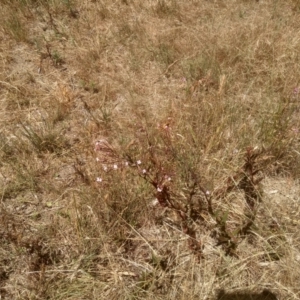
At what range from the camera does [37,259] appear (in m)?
1.93

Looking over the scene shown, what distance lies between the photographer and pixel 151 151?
2.26m

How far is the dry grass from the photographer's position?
1.91 meters

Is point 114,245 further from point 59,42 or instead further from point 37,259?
point 59,42

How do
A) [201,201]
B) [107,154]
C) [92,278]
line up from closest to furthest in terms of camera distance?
[92,278] → [201,201] → [107,154]

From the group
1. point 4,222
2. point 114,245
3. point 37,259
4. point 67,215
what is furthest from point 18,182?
point 114,245

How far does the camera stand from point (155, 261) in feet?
6.28

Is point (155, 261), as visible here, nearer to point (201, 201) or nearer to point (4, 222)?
point (201, 201)

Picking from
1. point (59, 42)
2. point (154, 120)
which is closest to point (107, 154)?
point (154, 120)

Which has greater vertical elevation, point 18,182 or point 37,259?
point 18,182

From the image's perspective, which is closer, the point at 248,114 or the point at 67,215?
the point at 67,215

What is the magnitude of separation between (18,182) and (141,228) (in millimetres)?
880

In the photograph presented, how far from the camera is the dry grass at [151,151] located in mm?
1908

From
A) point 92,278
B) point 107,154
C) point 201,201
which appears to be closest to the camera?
point 92,278

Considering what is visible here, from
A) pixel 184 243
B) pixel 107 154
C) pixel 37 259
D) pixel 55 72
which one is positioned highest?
pixel 55 72
